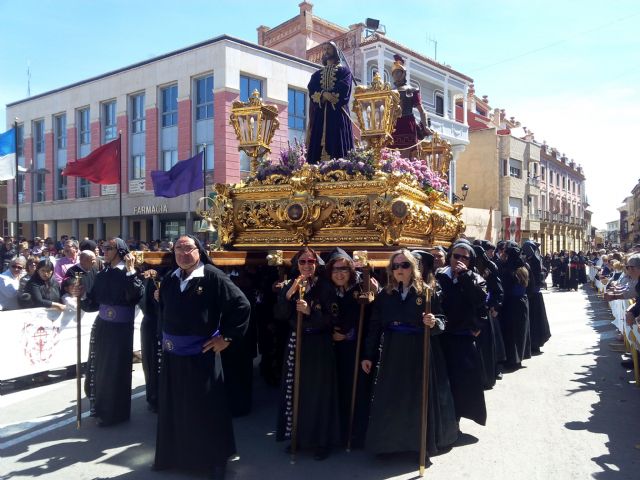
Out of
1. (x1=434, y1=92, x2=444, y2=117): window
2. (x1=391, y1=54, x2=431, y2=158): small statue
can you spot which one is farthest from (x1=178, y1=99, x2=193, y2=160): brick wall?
(x1=391, y1=54, x2=431, y2=158): small statue

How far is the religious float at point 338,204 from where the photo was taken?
5.49 m

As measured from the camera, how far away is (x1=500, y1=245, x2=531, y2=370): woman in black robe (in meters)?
8.07

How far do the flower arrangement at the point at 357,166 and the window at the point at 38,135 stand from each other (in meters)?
26.8

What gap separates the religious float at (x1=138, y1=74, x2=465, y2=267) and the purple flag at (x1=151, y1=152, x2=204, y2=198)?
7.32m

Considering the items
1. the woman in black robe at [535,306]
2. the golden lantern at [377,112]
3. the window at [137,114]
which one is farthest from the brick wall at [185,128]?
the golden lantern at [377,112]

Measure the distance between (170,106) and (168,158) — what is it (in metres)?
2.25

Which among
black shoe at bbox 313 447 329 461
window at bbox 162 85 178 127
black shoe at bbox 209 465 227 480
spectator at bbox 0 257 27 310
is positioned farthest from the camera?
window at bbox 162 85 178 127

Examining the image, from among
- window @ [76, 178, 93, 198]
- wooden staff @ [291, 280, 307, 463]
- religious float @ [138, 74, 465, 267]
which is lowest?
wooden staff @ [291, 280, 307, 463]

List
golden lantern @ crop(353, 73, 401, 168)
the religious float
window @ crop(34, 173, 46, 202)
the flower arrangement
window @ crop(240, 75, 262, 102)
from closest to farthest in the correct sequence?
1. the religious float
2. the flower arrangement
3. golden lantern @ crop(353, 73, 401, 168)
4. window @ crop(240, 75, 262, 102)
5. window @ crop(34, 173, 46, 202)

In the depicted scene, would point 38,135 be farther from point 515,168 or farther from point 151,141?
point 515,168

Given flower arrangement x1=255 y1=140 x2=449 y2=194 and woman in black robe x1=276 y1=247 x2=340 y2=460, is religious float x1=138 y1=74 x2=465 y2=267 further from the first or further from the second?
woman in black robe x1=276 y1=247 x2=340 y2=460

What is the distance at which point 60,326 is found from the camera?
24.7 feet

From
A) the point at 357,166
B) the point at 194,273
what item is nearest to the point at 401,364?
the point at 194,273

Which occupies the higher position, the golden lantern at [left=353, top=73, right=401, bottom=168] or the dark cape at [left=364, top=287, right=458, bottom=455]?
the golden lantern at [left=353, top=73, right=401, bottom=168]
